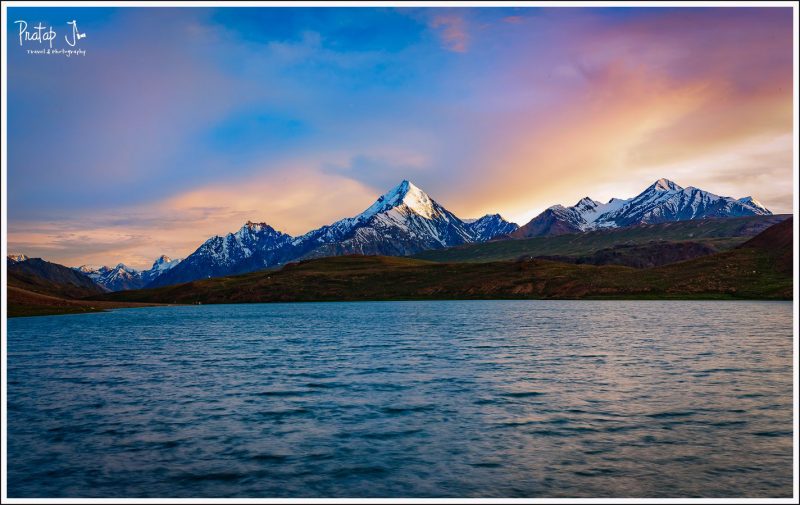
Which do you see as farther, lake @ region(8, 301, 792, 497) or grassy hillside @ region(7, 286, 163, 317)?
grassy hillside @ region(7, 286, 163, 317)

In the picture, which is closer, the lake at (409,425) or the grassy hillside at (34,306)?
the lake at (409,425)

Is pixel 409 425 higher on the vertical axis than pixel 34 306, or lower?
lower

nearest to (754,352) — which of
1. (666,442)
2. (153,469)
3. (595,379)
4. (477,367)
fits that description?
(595,379)

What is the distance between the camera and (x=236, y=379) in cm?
5103

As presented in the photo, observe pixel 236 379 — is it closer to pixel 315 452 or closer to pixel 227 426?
pixel 227 426

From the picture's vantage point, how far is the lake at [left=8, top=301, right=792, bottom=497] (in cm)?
2352

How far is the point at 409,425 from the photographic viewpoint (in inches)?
1296

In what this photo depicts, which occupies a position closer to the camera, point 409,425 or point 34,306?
point 409,425

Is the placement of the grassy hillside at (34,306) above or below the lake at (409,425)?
above

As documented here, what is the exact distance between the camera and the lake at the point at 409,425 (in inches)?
926

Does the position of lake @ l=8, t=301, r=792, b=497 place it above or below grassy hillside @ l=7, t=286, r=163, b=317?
below

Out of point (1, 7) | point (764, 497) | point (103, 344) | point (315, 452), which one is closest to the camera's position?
point (764, 497)

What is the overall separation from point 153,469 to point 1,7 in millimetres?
20169

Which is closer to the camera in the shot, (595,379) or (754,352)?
(595,379)
